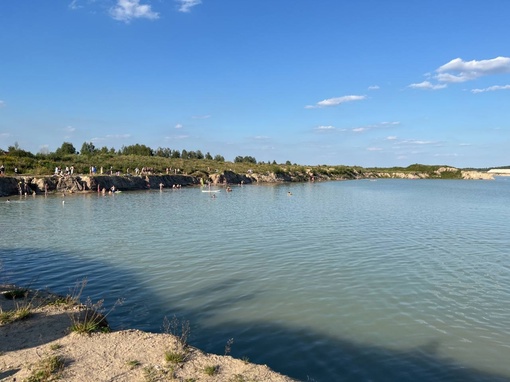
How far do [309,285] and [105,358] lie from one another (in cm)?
886

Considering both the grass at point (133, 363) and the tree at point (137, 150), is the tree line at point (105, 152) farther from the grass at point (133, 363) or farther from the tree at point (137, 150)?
the grass at point (133, 363)

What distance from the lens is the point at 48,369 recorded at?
726 centimetres

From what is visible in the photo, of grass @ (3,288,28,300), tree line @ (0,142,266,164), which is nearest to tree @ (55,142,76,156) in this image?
tree line @ (0,142,266,164)

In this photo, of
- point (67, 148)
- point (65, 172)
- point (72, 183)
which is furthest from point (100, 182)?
point (67, 148)

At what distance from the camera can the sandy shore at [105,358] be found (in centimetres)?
729

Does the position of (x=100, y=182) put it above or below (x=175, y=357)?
above

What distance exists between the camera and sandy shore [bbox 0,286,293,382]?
23.9ft

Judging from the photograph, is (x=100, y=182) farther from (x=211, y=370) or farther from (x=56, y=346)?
(x=211, y=370)

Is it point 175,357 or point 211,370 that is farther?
point 175,357

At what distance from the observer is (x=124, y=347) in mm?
8492

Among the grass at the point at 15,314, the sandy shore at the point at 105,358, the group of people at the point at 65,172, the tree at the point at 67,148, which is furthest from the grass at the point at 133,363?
the tree at the point at 67,148

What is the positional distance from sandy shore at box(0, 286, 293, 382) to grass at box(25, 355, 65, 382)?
17 millimetres

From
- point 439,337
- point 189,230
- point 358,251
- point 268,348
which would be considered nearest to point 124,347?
point 268,348

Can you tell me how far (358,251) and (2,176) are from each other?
57947 millimetres
